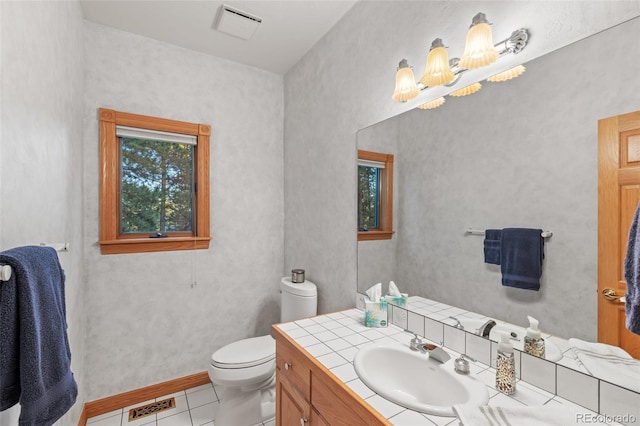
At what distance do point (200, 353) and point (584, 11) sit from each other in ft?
9.22

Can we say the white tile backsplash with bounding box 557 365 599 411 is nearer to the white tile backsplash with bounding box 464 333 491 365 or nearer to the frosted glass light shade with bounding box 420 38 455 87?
the white tile backsplash with bounding box 464 333 491 365

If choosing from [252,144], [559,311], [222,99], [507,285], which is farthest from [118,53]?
[559,311]

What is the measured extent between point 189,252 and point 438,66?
204cm

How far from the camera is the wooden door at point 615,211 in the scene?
2.52 ft

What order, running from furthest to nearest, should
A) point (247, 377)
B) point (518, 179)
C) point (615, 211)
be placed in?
point (247, 377) < point (518, 179) < point (615, 211)

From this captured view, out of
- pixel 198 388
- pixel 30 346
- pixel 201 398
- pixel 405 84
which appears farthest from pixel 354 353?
pixel 198 388

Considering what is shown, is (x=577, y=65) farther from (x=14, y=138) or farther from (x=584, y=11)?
(x=14, y=138)

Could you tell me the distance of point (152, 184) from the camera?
226 cm

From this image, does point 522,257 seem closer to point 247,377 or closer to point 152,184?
point 247,377

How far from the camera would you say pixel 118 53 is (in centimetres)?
206

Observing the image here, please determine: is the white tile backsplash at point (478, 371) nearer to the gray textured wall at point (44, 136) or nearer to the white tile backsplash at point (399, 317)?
the white tile backsplash at point (399, 317)

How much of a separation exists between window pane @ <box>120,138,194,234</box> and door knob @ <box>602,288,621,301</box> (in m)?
2.40

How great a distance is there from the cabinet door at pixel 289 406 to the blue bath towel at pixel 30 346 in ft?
2.55

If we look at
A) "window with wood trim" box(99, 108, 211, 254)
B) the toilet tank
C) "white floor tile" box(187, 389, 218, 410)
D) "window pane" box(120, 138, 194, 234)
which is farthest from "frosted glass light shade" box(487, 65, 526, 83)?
"white floor tile" box(187, 389, 218, 410)
